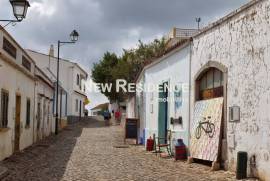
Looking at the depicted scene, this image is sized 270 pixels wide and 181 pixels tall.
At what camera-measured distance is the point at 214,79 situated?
1405 cm

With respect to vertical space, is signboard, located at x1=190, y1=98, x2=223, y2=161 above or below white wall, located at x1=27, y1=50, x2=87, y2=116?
below

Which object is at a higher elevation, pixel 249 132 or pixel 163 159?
pixel 249 132

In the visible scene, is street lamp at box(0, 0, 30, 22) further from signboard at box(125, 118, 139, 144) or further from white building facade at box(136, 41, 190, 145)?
signboard at box(125, 118, 139, 144)

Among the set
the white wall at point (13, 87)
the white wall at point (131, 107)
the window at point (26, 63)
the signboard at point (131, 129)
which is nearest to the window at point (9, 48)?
the white wall at point (13, 87)

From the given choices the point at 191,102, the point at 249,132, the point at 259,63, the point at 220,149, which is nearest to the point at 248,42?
the point at 259,63

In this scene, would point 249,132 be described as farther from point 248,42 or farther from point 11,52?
point 11,52

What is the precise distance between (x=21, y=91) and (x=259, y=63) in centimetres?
979

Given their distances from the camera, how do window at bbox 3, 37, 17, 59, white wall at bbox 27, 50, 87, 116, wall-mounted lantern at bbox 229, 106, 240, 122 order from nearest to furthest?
wall-mounted lantern at bbox 229, 106, 240, 122 < window at bbox 3, 37, 17, 59 < white wall at bbox 27, 50, 87, 116

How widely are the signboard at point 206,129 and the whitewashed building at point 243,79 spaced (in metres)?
0.20

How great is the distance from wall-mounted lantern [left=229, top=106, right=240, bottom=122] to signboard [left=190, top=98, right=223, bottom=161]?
2.37 feet

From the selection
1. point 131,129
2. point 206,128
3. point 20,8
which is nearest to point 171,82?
point 206,128

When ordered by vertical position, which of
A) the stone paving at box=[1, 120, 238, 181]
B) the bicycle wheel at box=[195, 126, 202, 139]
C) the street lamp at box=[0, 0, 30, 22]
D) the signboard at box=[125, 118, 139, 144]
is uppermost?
the street lamp at box=[0, 0, 30, 22]

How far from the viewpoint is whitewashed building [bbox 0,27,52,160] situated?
14.2 metres

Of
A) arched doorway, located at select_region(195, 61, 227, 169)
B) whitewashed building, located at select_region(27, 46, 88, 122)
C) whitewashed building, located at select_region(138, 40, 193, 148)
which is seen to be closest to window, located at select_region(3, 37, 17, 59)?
whitewashed building, located at select_region(138, 40, 193, 148)
